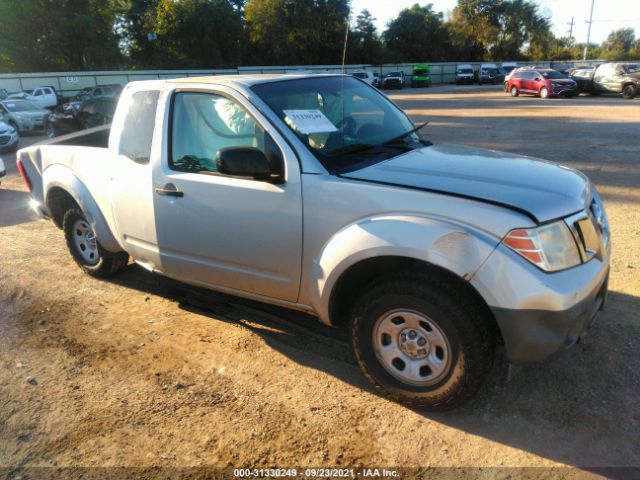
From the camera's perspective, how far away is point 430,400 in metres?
2.90

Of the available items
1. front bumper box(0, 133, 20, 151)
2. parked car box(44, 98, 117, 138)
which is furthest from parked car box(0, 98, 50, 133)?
front bumper box(0, 133, 20, 151)

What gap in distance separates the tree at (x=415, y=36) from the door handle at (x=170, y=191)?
65.6 meters

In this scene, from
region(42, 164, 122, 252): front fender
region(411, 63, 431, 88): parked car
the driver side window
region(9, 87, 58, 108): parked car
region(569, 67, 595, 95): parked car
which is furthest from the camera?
region(411, 63, 431, 88): parked car

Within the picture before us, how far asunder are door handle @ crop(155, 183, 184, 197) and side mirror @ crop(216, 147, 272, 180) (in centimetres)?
59

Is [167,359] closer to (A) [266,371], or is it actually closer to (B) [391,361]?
(A) [266,371]

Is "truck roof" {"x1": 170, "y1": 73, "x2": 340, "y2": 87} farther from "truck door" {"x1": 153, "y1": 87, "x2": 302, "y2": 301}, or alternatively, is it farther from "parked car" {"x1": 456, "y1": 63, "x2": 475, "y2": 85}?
"parked car" {"x1": 456, "y1": 63, "x2": 475, "y2": 85}

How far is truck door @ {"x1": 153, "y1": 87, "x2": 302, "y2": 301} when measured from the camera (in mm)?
3186

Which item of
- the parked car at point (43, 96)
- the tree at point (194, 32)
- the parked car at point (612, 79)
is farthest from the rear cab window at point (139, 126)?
the tree at point (194, 32)

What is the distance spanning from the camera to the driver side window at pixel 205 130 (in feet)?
11.4

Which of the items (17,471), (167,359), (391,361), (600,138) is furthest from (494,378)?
(600,138)

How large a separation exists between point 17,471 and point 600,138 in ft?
44.4

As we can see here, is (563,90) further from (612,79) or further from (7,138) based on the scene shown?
(7,138)

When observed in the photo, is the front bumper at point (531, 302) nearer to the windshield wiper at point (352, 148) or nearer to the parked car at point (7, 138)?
the windshield wiper at point (352, 148)

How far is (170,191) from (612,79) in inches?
1105
